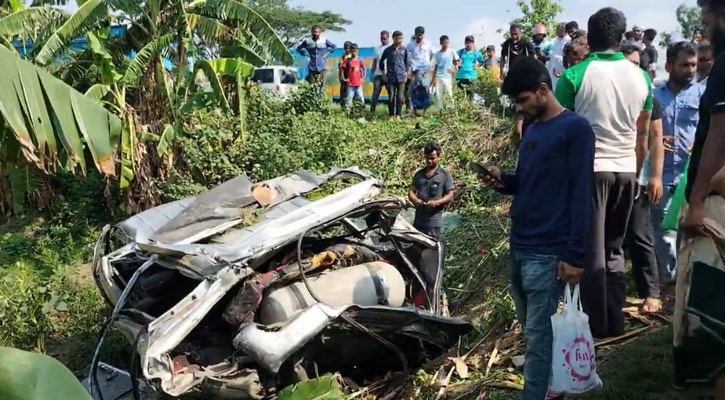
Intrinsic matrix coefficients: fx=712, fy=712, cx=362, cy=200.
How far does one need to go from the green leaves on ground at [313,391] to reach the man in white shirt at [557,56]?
5536mm

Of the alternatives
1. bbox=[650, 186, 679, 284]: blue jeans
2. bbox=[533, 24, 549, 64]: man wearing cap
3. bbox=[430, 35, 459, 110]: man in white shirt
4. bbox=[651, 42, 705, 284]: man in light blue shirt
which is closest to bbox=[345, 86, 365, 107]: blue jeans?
bbox=[430, 35, 459, 110]: man in white shirt

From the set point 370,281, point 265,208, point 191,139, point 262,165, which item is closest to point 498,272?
point 370,281

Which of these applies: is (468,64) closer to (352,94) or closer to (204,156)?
(352,94)

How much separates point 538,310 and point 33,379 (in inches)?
125

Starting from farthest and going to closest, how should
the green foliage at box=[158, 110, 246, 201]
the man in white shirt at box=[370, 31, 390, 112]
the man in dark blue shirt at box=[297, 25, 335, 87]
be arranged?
the man in dark blue shirt at box=[297, 25, 335, 87] < the man in white shirt at box=[370, 31, 390, 112] < the green foliage at box=[158, 110, 246, 201]

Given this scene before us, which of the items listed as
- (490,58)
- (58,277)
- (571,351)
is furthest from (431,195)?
(490,58)

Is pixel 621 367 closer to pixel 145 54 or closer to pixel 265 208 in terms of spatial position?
pixel 265 208

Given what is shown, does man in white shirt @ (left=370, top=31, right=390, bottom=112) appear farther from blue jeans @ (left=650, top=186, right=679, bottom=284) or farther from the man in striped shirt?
the man in striped shirt

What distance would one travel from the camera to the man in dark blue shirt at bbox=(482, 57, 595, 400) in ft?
11.4

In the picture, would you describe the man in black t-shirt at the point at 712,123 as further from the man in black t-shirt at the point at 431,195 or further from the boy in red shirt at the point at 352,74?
the boy in red shirt at the point at 352,74

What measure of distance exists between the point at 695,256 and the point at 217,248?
3.25 metres

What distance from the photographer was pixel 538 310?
3.66m

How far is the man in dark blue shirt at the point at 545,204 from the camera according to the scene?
137 inches

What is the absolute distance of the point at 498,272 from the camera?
6.97 metres
